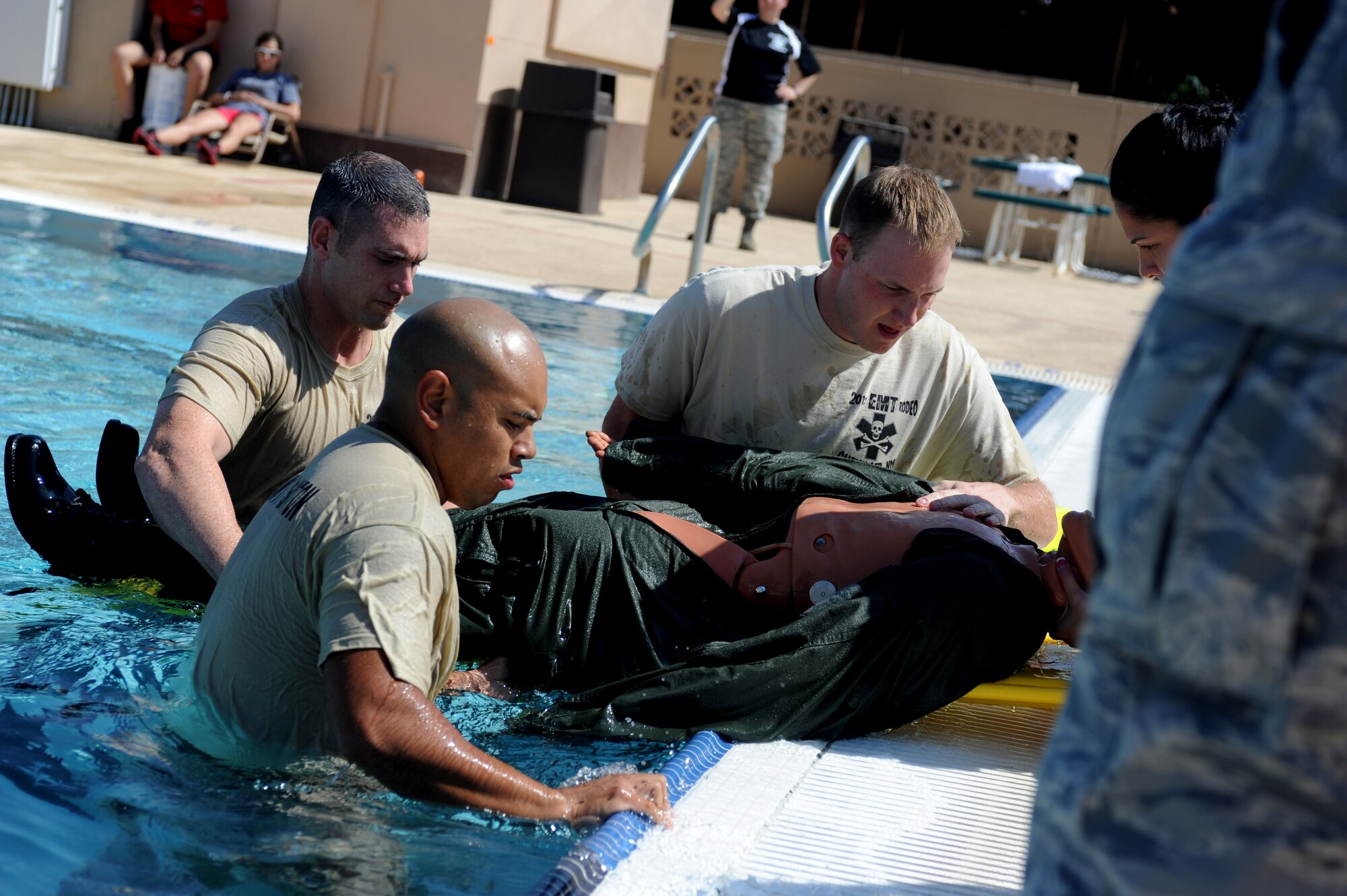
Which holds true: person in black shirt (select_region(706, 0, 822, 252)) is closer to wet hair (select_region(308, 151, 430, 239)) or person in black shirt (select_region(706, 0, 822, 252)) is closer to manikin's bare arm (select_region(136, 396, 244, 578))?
wet hair (select_region(308, 151, 430, 239))

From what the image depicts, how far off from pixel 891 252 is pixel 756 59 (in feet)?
28.6

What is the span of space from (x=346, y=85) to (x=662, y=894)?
12.7 meters

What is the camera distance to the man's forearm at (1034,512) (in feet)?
13.0

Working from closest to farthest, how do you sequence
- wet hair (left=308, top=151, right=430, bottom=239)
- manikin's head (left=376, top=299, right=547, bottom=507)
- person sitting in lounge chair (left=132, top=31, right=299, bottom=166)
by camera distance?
1. manikin's head (left=376, top=299, right=547, bottom=507)
2. wet hair (left=308, top=151, right=430, bottom=239)
3. person sitting in lounge chair (left=132, top=31, right=299, bottom=166)

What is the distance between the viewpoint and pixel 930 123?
17.3 metres

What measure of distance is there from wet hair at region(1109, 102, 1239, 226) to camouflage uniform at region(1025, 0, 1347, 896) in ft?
6.02

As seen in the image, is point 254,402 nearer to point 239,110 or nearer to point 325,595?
point 325,595

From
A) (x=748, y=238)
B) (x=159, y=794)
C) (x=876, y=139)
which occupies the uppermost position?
(x=876, y=139)

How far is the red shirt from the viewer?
1343 cm

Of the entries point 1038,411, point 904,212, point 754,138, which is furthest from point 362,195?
point 754,138

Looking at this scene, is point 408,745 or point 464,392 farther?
point 464,392

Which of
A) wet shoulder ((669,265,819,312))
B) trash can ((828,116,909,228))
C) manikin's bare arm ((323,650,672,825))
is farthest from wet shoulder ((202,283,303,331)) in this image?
trash can ((828,116,909,228))

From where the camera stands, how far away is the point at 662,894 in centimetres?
213

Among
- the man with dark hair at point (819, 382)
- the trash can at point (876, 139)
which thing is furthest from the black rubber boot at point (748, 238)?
the man with dark hair at point (819, 382)
